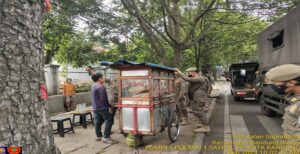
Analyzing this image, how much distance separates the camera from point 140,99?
5.84 metres

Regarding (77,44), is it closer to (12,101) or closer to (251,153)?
(251,153)

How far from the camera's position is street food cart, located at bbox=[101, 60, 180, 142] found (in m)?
5.72

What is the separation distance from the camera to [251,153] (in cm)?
541

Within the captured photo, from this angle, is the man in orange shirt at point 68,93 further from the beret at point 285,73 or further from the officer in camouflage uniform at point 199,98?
the beret at point 285,73

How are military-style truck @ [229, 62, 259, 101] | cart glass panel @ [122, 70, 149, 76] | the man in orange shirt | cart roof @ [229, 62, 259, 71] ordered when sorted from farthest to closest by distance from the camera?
cart roof @ [229, 62, 259, 71] → military-style truck @ [229, 62, 259, 101] → the man in orange shirt → cart glass panel @ [122, 70, 149, 76]

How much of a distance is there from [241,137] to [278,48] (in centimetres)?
346

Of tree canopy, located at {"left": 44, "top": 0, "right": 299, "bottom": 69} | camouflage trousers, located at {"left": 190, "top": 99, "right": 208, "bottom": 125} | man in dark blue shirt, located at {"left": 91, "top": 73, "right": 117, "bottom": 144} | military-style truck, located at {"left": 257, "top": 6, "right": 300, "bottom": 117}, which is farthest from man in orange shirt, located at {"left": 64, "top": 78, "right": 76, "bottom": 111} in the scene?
military-style truck, located at {"left": 257, "top": 6, "right": 300, "bottom": 117}

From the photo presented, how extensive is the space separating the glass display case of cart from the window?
4448mm

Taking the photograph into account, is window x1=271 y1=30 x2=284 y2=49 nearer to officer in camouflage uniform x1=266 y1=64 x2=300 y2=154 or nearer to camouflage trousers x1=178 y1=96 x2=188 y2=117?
camouflage trousers x1=178 y1=96 x2=188 y2=117

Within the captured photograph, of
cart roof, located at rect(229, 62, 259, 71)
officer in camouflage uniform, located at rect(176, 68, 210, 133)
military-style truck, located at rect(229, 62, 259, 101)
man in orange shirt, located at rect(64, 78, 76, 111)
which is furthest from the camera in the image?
cart roof, located at rect(229, 62, 259, 71)

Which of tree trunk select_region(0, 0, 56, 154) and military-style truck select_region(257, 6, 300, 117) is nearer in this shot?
tree trunk select_region(0, 0, 56, 154)

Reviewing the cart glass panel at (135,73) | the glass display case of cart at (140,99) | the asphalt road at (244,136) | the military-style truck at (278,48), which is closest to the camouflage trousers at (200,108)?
the asphalt road at (244,136)

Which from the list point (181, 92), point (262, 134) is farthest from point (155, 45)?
point (262, 134)

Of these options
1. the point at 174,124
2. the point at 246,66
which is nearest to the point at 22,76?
the point at 174,124
